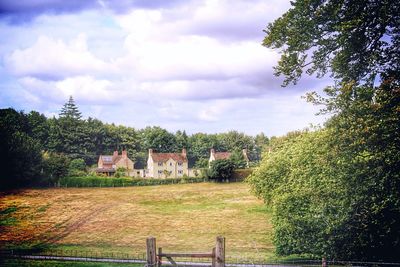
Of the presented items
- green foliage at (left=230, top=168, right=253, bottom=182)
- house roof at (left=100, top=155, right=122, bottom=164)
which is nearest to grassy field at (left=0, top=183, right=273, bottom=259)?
green foliage at (left=230, top=168, right=253, bottom=182)

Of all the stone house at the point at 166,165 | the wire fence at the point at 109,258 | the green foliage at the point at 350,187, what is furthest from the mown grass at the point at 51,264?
the stone house at the point at 166,165

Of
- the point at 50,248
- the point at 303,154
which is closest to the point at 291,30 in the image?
the point at 303,154

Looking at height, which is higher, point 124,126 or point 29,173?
point 124,126

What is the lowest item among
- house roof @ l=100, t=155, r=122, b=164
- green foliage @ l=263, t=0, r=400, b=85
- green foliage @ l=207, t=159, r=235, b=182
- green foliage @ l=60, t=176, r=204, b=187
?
green foliage @ l=60, t=176, r=204, b=187

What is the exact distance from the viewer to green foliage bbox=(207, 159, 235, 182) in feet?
325

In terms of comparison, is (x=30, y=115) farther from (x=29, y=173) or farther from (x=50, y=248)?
(x=50, y=248)

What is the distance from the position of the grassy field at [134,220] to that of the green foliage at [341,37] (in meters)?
23.8

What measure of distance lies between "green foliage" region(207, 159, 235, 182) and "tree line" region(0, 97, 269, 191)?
56.6ft

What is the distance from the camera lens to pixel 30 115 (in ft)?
423

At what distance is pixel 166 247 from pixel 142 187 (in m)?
50.8

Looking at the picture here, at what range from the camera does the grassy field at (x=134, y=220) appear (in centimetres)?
4706

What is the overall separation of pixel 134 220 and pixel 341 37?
46.8m

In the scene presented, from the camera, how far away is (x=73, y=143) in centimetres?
13375

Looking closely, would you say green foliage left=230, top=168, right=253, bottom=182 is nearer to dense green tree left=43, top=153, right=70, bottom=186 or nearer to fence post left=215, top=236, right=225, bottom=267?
dense green tree left=43, top=153, right=70, bottom=186
